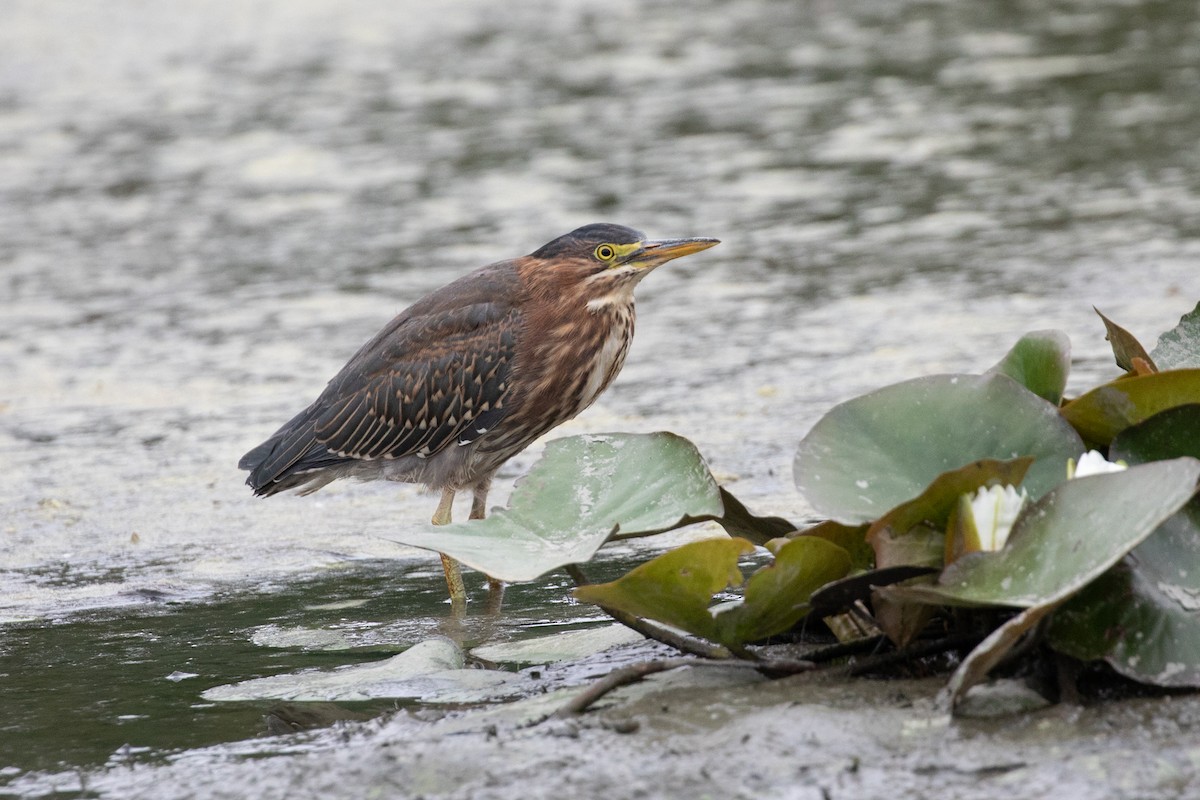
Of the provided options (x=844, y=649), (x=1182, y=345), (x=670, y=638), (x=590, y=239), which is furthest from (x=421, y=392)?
(x=1182, y=345)

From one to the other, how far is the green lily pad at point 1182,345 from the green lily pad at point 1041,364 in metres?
0.46

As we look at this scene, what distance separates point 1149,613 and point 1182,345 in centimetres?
124

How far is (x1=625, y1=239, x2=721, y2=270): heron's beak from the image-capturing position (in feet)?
19.7

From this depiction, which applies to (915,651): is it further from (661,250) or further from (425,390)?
(425,390)

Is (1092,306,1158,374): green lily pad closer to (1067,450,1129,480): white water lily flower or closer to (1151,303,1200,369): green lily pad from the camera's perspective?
(1151,303,1200,369): green lily pad

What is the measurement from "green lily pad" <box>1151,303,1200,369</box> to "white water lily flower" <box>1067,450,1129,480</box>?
78 centimetres

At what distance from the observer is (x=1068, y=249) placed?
1016 cm

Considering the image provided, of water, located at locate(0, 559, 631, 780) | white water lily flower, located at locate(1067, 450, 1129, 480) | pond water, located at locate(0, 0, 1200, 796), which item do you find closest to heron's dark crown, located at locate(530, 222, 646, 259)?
pond water, located at locate(0, 0, 1200, 796)

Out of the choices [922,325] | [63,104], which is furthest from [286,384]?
[63,104]

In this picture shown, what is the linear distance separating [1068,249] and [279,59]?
38.5 feet

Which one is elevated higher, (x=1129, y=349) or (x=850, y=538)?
(x=1129, y=349)

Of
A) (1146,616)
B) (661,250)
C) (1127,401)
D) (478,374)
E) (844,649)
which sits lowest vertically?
(844,649)

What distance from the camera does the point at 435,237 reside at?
462 inches

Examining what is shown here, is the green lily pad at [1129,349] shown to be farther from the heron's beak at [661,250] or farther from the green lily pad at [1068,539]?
the heron's beak at [661,250]
